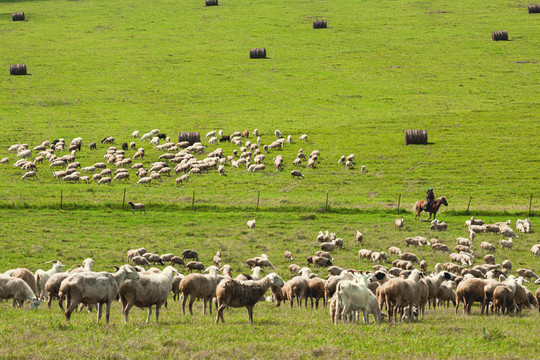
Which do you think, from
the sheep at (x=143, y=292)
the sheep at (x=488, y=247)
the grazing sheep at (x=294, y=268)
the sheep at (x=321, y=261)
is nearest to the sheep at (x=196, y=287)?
the sheep at (x=143, y=292)

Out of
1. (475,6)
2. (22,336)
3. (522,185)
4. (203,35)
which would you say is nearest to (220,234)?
(22,336)

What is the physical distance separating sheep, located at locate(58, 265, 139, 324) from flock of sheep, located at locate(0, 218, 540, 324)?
25 mm

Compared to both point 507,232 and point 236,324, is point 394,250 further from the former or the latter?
point 236,324

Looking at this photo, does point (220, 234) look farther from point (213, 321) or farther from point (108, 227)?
point (213, 321)

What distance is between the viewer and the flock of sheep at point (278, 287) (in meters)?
16.4

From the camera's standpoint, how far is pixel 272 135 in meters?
59.1

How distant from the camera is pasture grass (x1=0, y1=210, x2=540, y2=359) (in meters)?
13.3

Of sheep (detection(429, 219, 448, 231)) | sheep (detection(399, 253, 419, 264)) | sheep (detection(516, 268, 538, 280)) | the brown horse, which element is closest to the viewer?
sheep (detection(516, 268, 538, 280))

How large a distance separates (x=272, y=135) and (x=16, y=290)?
42060mm

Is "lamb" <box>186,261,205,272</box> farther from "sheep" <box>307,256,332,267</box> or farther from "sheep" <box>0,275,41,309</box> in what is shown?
"sheep" <box>0,275,41,309</box>

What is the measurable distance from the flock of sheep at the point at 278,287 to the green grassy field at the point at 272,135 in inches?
27.8

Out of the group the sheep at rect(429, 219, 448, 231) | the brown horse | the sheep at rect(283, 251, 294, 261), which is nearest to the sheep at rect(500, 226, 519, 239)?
the sheep at rect(429, 219, 448, 231)

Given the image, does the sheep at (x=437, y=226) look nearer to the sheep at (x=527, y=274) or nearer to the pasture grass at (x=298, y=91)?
the pasture grass at (x=298, y=91)

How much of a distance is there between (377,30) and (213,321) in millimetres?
85243
